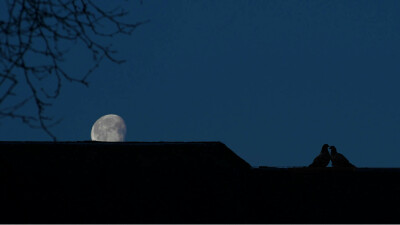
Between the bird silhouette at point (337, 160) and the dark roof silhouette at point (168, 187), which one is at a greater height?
the bird silhouette at point (337, 160)

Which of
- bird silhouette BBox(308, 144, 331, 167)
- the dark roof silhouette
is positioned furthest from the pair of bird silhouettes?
the dark roof silhouette

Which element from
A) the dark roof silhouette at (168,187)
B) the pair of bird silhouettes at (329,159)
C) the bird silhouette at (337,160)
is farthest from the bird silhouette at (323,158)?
the dark roof silhouette at (168,187)

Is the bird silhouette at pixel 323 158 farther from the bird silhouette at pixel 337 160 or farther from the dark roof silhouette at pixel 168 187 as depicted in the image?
the dark roof silhouette at pixel 168 187

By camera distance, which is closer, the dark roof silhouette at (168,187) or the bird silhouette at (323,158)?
the dark roof silhouette at (168,187)

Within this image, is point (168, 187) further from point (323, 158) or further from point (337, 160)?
point (337, 160)

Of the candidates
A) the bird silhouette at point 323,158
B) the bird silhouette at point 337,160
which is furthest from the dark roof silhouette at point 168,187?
the bird silhouette at point 323,158

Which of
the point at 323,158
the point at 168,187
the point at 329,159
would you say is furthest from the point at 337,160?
the point at 168,187

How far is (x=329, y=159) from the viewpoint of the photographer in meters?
16.8

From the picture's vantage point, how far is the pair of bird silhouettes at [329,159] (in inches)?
656

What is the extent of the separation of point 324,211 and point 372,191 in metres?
1.38

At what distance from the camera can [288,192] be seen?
16422 mm

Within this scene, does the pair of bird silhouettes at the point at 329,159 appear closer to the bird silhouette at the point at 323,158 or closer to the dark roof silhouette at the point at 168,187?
the bird silhouette at the point at 323,158

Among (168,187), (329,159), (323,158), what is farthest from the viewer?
(329,159)

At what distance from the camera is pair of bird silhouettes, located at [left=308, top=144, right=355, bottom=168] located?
16.7m
